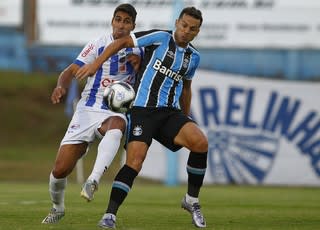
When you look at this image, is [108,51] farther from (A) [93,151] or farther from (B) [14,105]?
(B) [14,105]

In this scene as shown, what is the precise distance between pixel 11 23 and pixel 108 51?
29932 mm

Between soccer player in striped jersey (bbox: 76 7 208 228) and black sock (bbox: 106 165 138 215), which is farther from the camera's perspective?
soccer player in striped jersey (bbox: 76 7 208 228)

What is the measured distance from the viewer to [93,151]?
3438 cm

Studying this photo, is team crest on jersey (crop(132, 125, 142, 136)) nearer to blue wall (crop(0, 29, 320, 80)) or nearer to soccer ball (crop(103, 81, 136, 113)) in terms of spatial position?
soccer ball (crop(103, 81, 136, 113))

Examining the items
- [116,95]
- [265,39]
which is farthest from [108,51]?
[265,39]

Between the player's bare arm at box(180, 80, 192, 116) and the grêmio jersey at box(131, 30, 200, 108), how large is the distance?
13.7 inches

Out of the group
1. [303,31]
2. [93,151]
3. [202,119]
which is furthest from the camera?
[303,31]

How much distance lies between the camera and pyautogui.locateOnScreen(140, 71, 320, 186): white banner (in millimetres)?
23297

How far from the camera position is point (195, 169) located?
10836mm

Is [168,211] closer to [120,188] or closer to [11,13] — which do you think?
[120,188]

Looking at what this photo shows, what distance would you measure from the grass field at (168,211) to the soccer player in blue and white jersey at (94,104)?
21.5 inches

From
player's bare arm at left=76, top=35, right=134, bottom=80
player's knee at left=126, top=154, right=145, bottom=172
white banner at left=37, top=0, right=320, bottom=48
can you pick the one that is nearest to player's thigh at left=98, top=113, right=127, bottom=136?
player's knee at left=126, top=154, right=145, bottom=172

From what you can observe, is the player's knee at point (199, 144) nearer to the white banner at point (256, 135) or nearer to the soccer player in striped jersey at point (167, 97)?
the soccer player in striped jersey at point (167, 97)

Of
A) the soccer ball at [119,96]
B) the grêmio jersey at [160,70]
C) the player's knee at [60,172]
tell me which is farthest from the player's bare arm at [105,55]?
the player's knee at [60,172]
